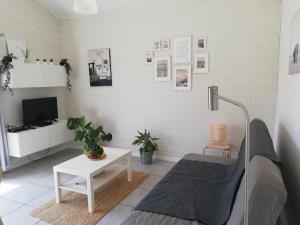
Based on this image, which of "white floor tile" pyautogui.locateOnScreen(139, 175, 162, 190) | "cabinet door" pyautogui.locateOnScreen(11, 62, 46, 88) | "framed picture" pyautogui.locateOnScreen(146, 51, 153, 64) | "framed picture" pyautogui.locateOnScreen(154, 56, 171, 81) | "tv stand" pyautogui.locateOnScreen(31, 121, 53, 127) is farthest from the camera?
"tv stand" pyautogui.locateOnScreen(31, 121, 53, 127)

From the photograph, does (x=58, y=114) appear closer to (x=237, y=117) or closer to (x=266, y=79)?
(x=237, y=117)

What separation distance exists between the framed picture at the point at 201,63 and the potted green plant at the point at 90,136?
1.78 metres

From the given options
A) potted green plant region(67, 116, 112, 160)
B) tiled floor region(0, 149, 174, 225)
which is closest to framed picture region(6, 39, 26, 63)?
potted green plant region(67, 116, 112, 160)

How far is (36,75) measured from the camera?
3.82m

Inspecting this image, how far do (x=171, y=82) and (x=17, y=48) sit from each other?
102 inches

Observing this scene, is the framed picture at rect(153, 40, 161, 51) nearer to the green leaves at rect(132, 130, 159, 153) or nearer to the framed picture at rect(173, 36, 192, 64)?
the framed picture at rect(173, 36, 192, 64)

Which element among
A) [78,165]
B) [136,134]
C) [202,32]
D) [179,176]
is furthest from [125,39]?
[179,176]

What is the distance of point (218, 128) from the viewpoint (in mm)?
3281

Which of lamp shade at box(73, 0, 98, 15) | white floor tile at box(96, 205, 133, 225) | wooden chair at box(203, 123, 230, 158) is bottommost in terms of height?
white floor tile at box(96, 205, 133, 225)

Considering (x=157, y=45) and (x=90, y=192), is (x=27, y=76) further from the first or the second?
(x=90, y=192)

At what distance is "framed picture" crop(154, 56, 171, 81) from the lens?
12.2 ft

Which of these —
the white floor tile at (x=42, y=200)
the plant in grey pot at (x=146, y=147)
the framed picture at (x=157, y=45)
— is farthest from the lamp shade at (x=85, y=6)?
the white floor tile at (x=42, y=200)

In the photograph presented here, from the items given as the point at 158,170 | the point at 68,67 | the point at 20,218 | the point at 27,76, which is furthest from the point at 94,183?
the point at 68,67

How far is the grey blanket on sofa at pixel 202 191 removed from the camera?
1.62 meters
